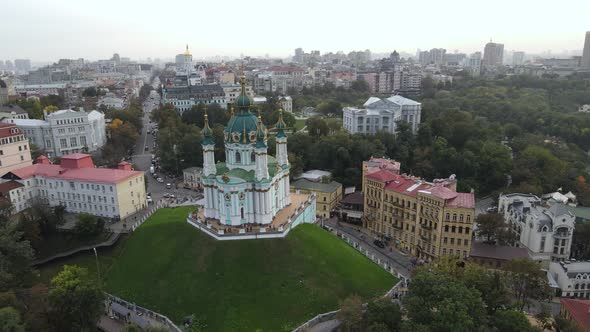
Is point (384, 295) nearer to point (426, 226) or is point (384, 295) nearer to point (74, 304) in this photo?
point (426, 226)

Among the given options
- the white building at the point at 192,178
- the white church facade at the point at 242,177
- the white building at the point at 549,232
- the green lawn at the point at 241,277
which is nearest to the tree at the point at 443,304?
the green lawn at the point at 241,277

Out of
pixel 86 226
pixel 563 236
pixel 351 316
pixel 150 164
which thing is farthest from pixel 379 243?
pixel 150 164

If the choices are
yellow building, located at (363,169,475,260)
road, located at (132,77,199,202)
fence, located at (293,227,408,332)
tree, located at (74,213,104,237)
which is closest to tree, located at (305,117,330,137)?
road, located at (132,77,199,202)

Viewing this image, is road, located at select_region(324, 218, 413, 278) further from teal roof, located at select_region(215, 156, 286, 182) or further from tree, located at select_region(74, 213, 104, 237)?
tree, located at select_region(74, 213, 104, 237)

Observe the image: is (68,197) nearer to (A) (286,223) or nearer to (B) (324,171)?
(A) (286,223)

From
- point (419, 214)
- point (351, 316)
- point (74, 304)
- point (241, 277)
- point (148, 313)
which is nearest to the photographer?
point (351, 316)

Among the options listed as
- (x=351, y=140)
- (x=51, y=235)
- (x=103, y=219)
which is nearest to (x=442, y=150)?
(x=351, y=140)

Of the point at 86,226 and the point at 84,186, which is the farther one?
the point at 84,186
